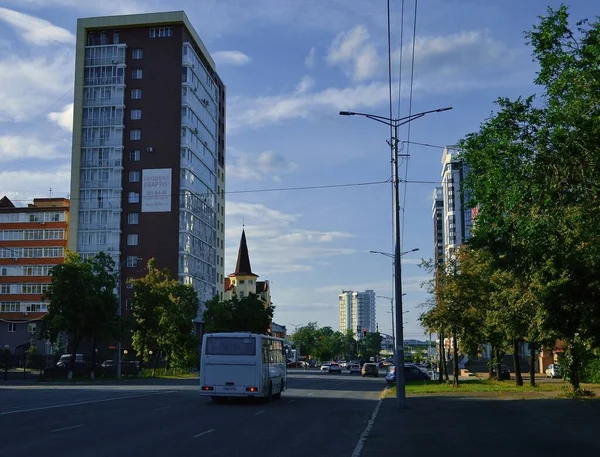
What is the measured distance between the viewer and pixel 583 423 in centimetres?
2073

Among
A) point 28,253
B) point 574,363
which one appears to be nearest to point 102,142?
point 28,253

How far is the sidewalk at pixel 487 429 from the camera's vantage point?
1491cm

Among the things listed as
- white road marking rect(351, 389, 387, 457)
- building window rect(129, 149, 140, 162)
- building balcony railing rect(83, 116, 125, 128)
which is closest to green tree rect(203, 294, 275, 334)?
building window rect(129, 149, 140, 162)

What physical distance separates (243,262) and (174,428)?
132 m

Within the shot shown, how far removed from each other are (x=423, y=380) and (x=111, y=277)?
25.7 metres

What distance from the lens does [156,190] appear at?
91.4 m

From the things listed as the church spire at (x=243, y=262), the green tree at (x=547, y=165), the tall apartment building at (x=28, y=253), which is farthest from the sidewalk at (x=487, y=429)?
the church spire at (x=243, y=262)

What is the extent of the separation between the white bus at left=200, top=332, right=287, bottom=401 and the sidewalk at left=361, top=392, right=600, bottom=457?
16.8 feet

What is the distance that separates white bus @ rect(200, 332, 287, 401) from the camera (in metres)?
28.9

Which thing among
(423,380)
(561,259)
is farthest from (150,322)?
(561,259)

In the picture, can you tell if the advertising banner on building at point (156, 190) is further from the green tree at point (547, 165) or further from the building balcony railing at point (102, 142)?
the green tree at point (547, 165)

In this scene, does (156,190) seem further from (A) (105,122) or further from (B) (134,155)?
(A) (105,122)

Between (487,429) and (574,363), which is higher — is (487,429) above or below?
below

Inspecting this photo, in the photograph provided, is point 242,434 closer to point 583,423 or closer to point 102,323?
point 583,423
